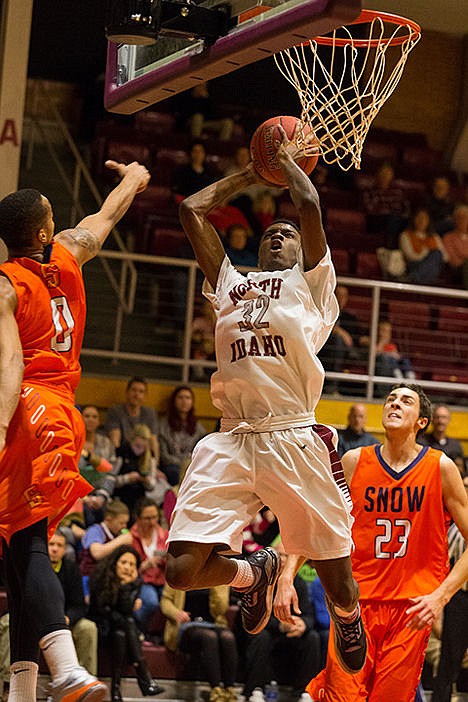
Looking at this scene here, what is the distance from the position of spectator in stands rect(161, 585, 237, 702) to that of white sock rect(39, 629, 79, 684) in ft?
15.1

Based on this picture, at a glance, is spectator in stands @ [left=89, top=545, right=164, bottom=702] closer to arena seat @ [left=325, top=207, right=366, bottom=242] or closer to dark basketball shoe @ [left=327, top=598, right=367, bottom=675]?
dark basketball shoe @ [left=327, top=598, right=367, bottom=675]

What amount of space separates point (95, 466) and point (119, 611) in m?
1.12

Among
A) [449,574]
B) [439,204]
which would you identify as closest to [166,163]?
[439,204]

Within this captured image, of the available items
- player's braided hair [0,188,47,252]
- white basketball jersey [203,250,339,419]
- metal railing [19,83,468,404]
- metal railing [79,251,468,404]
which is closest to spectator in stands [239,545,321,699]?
metal railing [19,83,468,404]

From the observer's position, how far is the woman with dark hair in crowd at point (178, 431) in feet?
34.3

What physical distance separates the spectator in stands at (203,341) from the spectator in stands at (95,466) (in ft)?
5.68

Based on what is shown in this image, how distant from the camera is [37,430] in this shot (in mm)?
4520

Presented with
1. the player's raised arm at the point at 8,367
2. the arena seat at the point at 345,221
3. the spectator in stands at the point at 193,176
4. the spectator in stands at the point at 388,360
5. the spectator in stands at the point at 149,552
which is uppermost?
the spectator in stands at the point at 193,176

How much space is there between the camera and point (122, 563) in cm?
874

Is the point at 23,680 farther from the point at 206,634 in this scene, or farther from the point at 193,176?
the point at 193,176

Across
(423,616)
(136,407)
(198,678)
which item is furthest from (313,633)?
(423,616)

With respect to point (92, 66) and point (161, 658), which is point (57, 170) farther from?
point (161, 658)

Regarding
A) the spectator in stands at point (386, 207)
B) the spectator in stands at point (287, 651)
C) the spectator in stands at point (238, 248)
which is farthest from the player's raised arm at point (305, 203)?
the spectator in stands at point (386, 207)

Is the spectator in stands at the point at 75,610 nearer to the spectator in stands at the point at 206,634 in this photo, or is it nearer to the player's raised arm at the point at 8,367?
the spectator in stands at the point at 206,634
